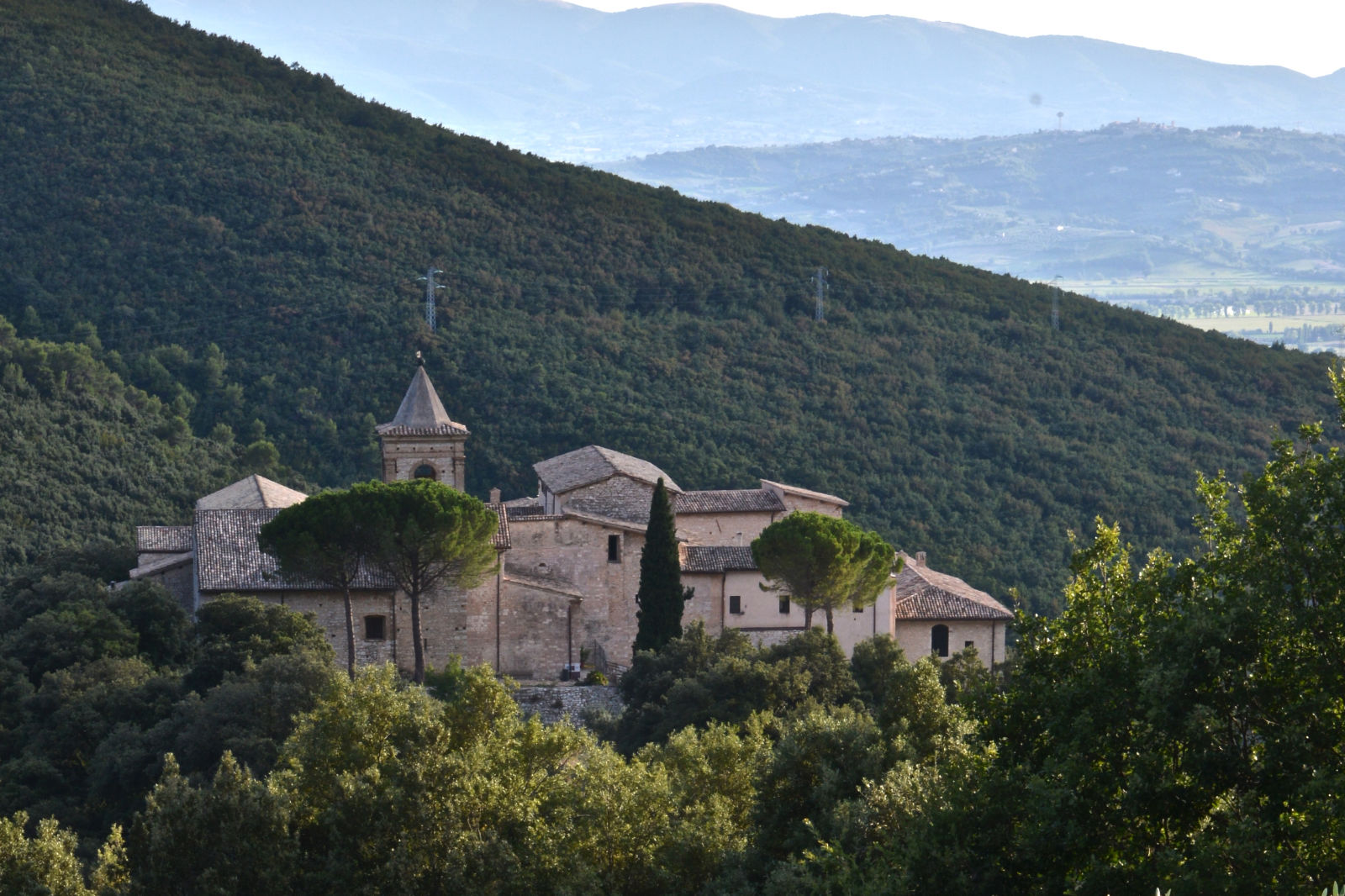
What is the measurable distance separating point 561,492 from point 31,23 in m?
36.5

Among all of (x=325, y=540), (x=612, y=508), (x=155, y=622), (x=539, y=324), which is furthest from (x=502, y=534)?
(x=539, y=324)

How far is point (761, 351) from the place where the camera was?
51750mm

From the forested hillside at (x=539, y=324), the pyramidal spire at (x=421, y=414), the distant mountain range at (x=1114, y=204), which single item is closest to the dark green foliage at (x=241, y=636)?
the pyramidal spire at (x=421, y=414)

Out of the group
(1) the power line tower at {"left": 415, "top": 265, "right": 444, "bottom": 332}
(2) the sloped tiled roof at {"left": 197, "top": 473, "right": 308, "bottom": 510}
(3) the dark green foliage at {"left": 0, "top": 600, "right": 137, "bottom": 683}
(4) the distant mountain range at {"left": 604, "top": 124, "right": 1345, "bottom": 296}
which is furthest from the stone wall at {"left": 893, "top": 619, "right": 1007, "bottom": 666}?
(4) the distant mountain range at {"left": 604, "top": 124, "right": 1345, "bottom": 296}

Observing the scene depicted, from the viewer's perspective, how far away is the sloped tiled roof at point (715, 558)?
105ft

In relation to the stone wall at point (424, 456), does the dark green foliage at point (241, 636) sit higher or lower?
lower

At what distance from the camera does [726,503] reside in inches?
1344

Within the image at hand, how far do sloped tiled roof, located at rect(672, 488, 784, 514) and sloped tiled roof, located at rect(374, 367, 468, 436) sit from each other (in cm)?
433

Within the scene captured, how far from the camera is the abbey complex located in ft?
97.1

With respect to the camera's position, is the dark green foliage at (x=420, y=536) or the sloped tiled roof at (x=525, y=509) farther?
the sloped tiled roof at (x=525, y=509)

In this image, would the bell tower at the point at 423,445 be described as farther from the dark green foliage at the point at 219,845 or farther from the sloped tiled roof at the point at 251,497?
the dark green foliage at the point at 219,845

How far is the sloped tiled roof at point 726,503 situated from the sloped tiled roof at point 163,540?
8.80 meters

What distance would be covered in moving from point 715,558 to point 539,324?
19136 millimetres

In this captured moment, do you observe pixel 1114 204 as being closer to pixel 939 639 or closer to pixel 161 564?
pixel 939 639
